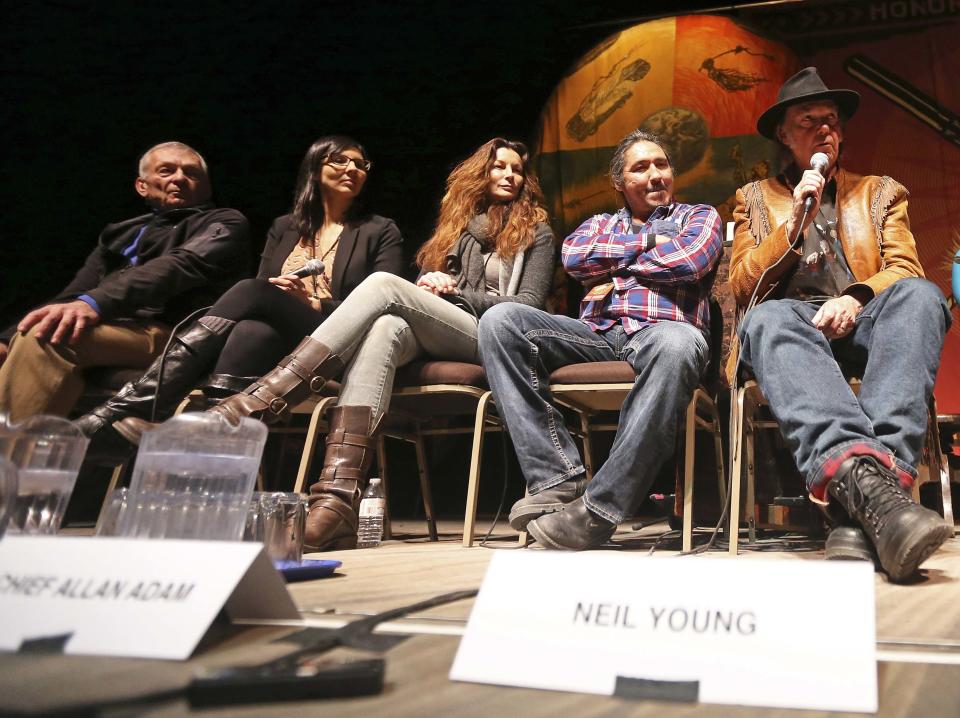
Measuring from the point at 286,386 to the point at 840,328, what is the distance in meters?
1.14

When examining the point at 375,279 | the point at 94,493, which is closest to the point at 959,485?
the point at 375,279

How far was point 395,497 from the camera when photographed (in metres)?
3.47

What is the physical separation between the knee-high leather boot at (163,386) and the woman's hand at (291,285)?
207 mm

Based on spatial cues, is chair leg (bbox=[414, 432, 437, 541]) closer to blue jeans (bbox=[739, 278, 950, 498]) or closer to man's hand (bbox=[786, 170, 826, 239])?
blue jeans (bbox=[739, 278, 950, 498])

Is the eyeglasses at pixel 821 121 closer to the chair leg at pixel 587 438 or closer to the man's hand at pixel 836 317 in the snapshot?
the man's hand at pixel 836 317

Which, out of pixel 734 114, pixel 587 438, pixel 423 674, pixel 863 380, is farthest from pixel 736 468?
pixel 734 114

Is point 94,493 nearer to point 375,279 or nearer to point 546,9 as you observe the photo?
point 375,279

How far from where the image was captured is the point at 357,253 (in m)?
2.43

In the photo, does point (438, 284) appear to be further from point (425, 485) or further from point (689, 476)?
point (689, 476)

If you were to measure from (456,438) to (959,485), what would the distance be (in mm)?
1991

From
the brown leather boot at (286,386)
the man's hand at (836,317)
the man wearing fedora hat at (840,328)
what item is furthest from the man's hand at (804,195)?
the brown leather boot at (286,386)

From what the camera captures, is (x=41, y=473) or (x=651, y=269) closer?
(x=41, y=473)

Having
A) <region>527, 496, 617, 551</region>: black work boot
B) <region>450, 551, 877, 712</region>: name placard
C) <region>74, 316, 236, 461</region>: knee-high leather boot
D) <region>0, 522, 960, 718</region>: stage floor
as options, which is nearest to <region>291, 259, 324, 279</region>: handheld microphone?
<region>74, 316, 236, 461</region>: knee-high leather boot

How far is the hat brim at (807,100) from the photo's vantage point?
74.4 inches
